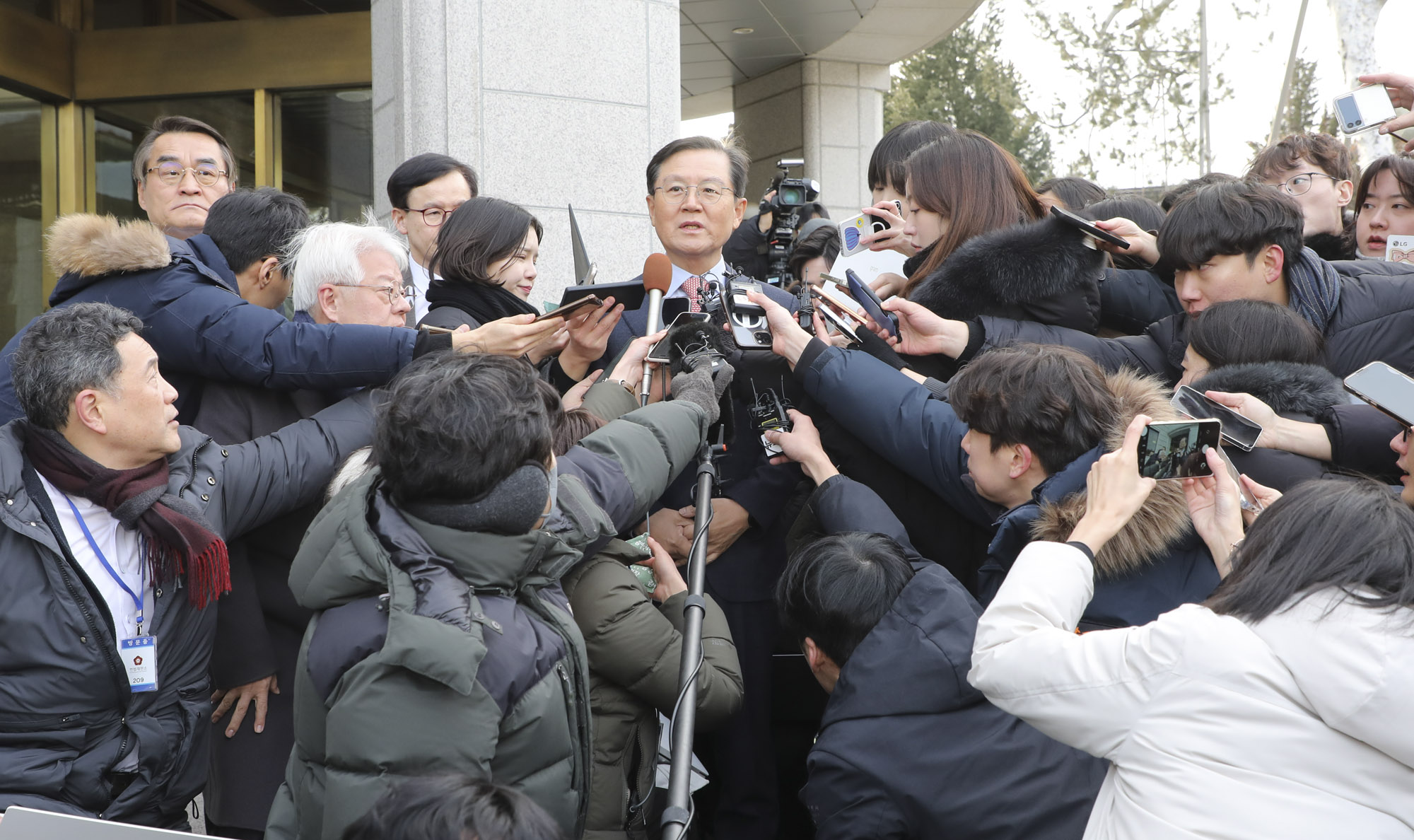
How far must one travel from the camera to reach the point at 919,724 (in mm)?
2150

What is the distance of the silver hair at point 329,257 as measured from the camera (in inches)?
120

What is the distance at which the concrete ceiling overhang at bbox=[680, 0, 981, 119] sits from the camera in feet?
32.5

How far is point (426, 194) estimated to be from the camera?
4156mm

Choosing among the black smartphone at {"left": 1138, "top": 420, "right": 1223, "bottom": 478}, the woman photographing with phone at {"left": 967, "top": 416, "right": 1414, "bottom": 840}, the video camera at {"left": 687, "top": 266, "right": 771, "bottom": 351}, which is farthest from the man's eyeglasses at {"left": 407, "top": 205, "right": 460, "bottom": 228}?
the woman photographing with phone at {"left": 967, "top": 416, "right": 1414, "bottom": 840}

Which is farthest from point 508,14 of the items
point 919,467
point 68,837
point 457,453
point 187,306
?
point 68,837

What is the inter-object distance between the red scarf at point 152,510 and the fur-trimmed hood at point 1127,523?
171 centimetres

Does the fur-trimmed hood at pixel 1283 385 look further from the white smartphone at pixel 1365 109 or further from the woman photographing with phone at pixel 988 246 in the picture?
the white smartphone at pixel 1365 109

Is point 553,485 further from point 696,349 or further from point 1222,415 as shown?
point 1222,415

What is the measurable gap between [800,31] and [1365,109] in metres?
7.25

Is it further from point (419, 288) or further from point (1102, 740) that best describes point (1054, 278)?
point (419, 288)

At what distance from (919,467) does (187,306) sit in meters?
1.82

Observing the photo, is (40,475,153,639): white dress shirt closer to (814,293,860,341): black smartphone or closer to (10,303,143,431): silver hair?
(10,303,143,431): silver hair

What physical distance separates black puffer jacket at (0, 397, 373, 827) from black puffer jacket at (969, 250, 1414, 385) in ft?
6.52

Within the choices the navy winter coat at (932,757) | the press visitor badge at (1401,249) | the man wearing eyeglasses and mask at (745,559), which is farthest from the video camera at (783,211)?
the navy winter coat at (932,757)
